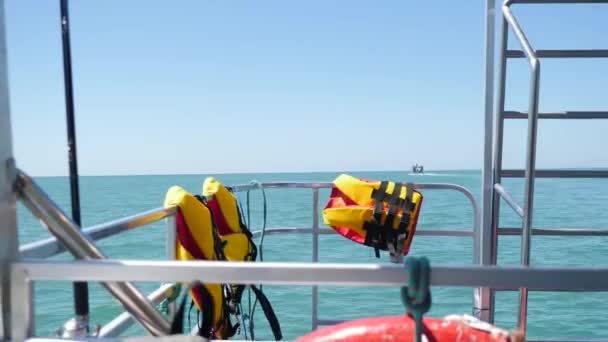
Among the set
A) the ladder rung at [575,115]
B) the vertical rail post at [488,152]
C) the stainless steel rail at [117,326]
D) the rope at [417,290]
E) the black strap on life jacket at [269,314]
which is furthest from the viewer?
the black strap on life jacket at [269,314]

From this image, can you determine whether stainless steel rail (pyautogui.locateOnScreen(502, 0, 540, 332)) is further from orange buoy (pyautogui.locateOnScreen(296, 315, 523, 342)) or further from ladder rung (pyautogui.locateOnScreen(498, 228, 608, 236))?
orange buoy (pyautogui.locateOnScreen(296, 315, 523, 342))

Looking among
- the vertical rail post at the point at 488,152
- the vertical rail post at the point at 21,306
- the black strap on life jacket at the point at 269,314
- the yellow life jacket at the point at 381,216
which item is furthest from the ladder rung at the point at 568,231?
the vertical rail post at the point at 21,306

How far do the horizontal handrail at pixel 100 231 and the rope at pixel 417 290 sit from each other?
890 mm

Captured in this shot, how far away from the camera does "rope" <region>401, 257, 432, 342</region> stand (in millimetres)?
894

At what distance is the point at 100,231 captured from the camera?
1.54 meters

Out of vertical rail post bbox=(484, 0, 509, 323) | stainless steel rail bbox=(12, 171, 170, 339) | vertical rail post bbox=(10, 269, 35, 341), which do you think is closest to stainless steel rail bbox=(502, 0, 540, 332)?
vertical rail post bbox=(484, 0, 509, 323)

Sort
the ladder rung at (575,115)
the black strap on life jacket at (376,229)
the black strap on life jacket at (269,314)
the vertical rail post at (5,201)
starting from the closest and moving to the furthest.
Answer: the vertical rail post at (5,201), the ladder rung at (575,115), the black strap on life jacket at (269,314), the black strap on life jacket at (376,229)

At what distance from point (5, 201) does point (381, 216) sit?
213 centimetres

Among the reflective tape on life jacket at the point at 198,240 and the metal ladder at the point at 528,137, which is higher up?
the metal ladder at the point at 528,137

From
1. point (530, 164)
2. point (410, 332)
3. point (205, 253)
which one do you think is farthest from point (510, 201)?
point (205, 253)

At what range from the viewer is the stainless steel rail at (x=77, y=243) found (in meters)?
1.12

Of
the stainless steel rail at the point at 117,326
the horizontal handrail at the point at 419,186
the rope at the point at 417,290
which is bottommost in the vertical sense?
the stainless steel rail at the point at 117,326

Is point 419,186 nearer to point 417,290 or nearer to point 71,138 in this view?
point 71,138

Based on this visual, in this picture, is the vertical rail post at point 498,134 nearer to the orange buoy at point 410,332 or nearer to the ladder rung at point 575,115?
the ladder rung at point 575,115
